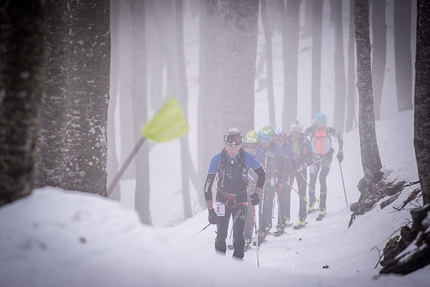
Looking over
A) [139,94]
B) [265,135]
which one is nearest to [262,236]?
[265,135]

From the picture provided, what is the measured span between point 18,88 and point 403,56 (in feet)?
61.1

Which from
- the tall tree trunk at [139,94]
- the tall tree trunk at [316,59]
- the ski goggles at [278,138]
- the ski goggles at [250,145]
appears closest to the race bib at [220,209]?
the ski goggles at [250,145]

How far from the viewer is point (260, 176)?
6234 millimetres

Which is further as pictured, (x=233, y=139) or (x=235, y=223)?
(x=233, y=139)

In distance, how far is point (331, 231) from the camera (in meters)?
8.07

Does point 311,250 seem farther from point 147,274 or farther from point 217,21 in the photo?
point 217,21

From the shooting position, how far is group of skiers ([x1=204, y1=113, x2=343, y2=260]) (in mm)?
5934

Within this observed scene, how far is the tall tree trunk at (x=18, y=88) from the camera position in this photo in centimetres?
231

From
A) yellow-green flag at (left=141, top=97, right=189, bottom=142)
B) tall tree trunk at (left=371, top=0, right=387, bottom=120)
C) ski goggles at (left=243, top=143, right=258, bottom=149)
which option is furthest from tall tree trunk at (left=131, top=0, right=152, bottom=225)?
tall tree trunk at (left=371, top=0, right=387, bottom=120)

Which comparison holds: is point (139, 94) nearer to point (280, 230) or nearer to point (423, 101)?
point (280, 230)

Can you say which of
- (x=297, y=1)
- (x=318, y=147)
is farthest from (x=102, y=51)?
(x=297, y=1)

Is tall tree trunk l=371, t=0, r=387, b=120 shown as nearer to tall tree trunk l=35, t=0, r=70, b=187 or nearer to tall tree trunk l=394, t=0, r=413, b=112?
tall tree trunk l=394, t=0, r=413, b=112

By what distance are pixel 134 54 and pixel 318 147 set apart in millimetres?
8308

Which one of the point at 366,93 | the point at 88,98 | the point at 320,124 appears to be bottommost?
the point at 320,124
